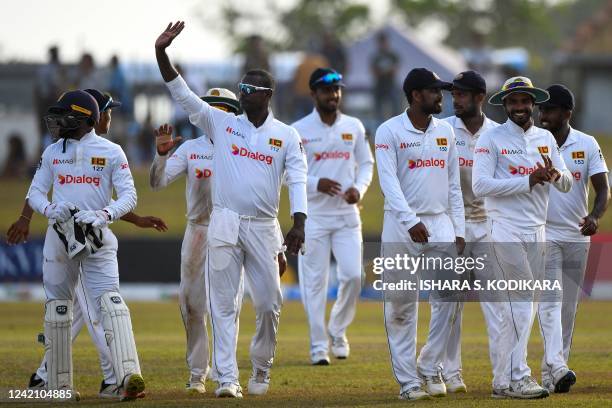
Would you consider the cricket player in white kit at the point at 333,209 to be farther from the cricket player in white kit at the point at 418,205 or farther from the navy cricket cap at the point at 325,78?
the cricket player in white kit at the point at 418,205

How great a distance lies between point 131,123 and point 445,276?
24.0 m

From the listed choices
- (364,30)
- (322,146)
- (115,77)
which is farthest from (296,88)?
(364,30)

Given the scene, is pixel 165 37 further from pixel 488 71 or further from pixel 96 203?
pixel 488 71

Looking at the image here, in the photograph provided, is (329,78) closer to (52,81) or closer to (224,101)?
(224,101)

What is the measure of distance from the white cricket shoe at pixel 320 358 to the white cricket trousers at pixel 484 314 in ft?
7.41

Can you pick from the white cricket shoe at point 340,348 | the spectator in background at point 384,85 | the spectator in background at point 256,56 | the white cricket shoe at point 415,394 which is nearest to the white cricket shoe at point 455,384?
the white cricket shoe at point 415,394

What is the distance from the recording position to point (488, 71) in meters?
38.0

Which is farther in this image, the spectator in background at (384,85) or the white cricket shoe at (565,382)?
the spectator in background at (384,85)

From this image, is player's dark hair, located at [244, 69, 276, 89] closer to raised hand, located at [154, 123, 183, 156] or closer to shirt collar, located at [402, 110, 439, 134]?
raised hand, located at [154, 123, 183, 156]

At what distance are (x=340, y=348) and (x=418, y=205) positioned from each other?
150 inches

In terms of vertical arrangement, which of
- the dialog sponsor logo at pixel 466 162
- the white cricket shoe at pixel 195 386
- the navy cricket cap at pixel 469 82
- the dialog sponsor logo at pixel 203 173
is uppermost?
the navy cricket cap at pixel 469 82

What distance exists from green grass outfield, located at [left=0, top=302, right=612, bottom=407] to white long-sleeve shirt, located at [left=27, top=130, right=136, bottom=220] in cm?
155

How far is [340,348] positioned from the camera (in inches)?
570

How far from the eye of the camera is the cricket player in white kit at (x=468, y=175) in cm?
1166
